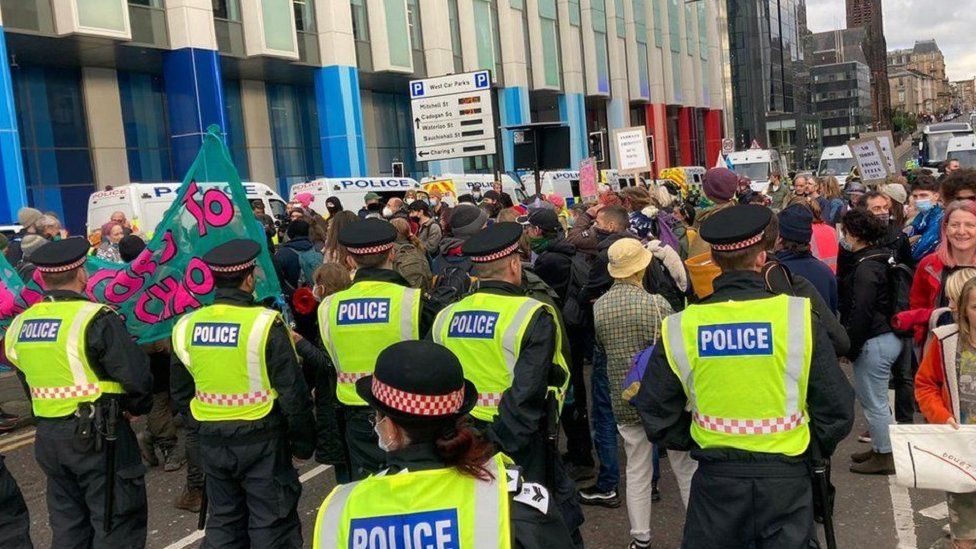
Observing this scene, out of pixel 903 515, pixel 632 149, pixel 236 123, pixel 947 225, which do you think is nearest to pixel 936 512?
pixel 903 515

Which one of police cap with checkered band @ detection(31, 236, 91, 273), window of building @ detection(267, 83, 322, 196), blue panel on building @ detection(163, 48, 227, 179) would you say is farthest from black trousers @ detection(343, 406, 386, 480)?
window of building @ detection(267, 83, 322, 196)

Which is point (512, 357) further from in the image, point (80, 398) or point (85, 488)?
point (85, 488)

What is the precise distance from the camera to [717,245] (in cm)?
319

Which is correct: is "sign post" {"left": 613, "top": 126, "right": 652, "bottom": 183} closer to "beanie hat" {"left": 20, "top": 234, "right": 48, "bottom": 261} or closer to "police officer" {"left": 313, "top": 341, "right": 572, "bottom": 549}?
"beanie hat" {"left": 20, "top": 234, "right": 48, "bottom": 261}

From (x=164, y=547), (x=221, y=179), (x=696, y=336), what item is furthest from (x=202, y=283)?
(x=696, y=336)

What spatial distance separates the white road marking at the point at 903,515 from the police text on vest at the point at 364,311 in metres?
3.12

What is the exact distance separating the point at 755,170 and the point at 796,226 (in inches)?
1047

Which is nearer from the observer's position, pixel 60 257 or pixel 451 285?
pixel 60 257

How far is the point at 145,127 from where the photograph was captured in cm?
2688

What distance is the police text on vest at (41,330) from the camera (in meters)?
4.31

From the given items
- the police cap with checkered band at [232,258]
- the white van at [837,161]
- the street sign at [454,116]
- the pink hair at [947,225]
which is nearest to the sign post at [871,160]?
the street sign at [454,116]

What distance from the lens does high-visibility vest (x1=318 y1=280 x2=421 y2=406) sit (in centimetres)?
419

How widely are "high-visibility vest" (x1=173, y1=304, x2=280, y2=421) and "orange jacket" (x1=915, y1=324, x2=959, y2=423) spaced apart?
3.13m

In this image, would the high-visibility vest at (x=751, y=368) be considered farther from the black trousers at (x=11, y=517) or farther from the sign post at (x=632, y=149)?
the sign post at (x=632, y=149)
